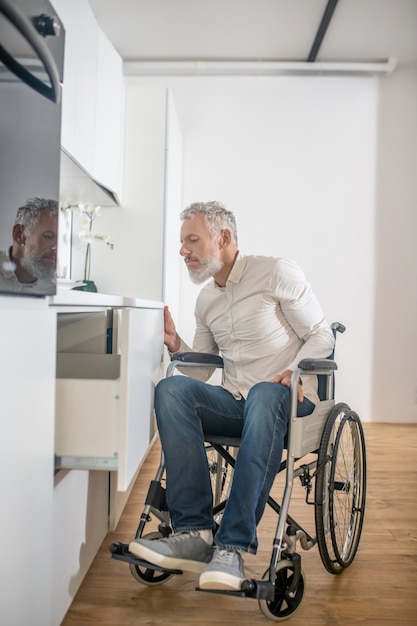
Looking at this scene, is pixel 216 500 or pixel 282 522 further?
pixel 216 500

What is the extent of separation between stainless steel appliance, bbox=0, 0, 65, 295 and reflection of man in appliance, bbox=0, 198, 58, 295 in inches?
0.6

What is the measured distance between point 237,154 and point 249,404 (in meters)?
2.84

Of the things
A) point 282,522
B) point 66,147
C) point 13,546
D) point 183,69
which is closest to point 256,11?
point 183,69

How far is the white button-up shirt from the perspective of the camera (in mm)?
1764

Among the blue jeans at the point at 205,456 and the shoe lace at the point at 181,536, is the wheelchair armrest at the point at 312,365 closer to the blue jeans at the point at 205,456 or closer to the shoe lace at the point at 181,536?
the blue jeans at the point at 205,456

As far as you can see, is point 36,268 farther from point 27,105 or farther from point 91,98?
point 91,98

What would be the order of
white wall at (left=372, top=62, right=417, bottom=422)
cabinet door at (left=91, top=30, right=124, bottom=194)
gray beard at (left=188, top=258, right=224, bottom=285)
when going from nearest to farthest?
gray beard at (left=188, top=258, right=224, bottom=285)
cabinet door at (left=91, top=30, right=124, bottom=194)
white wall at (left=372, top=62, right=417, bottom=422)

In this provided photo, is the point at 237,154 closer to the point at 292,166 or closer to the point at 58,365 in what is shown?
the point at 292,166

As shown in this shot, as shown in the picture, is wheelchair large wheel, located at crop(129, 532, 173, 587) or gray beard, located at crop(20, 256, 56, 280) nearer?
gray beard, located at crop(20, 256, 56, 280)

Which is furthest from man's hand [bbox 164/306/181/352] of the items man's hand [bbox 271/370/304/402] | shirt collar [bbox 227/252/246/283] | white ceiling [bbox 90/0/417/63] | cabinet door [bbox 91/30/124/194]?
white ceiling [bbox 90/0/417/63]

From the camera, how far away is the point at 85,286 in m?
3.00

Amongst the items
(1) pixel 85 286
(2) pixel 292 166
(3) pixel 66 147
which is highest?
(2) pixel 292 166

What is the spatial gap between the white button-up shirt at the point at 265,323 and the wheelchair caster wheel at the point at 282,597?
A: 50cm

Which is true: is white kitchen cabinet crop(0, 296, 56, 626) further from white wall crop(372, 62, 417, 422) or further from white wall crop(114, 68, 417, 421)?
white wall crop(372, 62, 417, 422)
